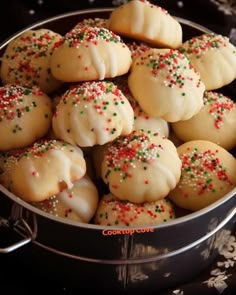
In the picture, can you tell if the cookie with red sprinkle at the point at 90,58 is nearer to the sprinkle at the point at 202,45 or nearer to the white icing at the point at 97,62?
the white icing at the point at 97,62

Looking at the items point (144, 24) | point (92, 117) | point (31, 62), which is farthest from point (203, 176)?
point (31, 62)

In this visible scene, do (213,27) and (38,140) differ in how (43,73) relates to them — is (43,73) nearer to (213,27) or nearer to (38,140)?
(38,140)

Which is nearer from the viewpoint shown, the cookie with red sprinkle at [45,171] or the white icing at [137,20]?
the cookie with red sprinkle at [45,171]

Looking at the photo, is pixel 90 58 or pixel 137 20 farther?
pixel 137 20

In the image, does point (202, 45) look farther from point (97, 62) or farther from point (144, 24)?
point (97, 62)

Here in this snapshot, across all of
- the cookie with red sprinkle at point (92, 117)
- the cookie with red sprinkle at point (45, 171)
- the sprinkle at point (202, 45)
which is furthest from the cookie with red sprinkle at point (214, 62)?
the cookie with red sprinkle at point (45, 171)
